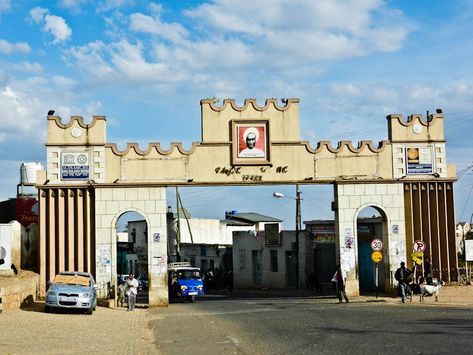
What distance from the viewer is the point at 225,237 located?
84188 millimetres

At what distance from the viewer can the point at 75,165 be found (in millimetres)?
34969

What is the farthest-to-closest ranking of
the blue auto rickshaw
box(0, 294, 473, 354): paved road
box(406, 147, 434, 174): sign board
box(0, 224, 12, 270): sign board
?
the blue auto rickshaw
box(406, 147, 434, 174): sign board
box(0, 224, 12, 270): sign board
box(0, 294, 473, 354): paved road

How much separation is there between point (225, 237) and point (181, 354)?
2669 inches

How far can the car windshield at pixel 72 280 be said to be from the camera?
29230 millimetres

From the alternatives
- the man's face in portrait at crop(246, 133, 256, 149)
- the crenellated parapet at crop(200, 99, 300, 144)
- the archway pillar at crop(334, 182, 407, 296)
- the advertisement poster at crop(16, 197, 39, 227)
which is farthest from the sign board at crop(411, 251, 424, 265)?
the advertisement poster at crop(16, 197, 39, 227)

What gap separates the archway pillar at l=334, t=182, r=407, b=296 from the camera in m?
35.2

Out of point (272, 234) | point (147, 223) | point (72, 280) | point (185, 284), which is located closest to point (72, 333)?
point (72, 280)

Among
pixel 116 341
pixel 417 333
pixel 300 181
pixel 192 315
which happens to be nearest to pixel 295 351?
pixel 417 333

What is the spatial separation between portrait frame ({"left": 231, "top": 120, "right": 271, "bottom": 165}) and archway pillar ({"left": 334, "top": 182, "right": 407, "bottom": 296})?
3629mm

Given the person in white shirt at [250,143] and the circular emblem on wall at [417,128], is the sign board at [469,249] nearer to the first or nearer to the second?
the circular emblem on wall at [417,128]

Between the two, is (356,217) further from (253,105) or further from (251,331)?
(251,331)

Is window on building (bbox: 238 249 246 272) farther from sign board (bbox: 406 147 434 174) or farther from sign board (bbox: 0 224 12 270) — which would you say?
sign board (bbox: 0 224 12 270)

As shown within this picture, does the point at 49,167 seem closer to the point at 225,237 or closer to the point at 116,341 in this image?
the point at 116,341

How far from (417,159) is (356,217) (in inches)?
152
